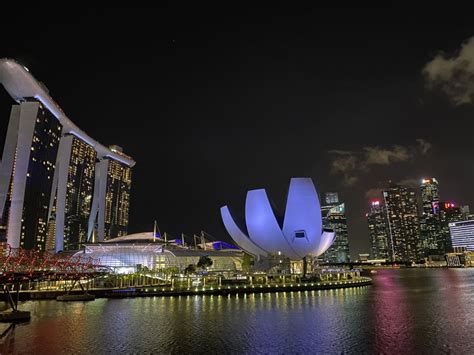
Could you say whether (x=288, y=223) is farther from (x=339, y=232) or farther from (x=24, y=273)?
(x=339, y=232)

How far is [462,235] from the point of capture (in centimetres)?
13288

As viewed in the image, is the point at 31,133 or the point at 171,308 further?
the point at 31,133

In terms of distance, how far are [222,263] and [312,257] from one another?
17.8m

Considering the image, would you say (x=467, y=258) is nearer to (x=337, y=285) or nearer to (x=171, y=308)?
(x=337, y=285)

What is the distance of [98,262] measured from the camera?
2053 inches

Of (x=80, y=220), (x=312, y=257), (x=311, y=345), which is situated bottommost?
(x=311, y=345)

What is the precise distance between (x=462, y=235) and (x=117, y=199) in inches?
4293

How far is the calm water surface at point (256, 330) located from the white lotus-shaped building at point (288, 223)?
62.3 ft

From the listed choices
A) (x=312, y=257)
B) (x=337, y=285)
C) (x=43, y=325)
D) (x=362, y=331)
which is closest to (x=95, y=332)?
(x=43, y=325)

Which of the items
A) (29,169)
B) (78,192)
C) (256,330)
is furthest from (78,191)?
(256,330)

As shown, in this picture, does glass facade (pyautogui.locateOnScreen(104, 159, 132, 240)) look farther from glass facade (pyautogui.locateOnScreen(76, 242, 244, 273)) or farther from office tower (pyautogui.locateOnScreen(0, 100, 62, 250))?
glass facade (pyautogui.locateOnScreen(76, 242, 244, 273))

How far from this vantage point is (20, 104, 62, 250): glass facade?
54.6 meters

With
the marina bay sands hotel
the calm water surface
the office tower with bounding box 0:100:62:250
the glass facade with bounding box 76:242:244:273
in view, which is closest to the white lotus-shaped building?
the glass facade with bounding box 76:242:244:273

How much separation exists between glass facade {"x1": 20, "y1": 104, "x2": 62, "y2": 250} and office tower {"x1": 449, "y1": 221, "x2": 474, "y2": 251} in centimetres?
12182
